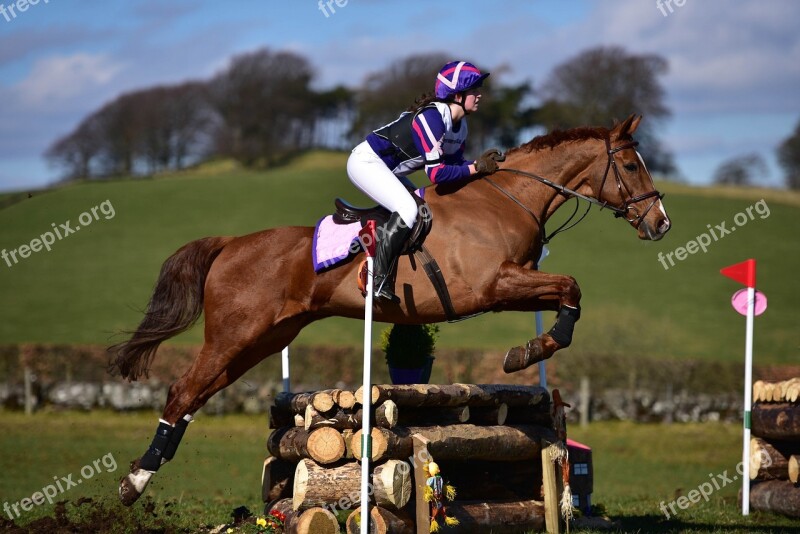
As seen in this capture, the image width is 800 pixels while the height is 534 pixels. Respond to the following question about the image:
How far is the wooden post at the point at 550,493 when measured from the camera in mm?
6488

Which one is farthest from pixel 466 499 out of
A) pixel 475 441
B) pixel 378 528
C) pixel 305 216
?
pixel 305 216

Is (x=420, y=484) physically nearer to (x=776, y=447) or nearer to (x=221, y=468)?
(x=776, y=447)

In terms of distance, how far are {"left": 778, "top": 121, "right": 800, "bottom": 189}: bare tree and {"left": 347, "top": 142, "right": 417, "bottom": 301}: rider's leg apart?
2179 inches

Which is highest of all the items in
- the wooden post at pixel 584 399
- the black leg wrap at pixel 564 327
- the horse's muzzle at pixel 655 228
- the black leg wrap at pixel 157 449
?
the horse's muzzle at pixel 655 228

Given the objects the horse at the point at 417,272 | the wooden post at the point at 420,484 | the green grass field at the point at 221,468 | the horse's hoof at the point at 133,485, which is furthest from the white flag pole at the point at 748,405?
the horse's hoof at the point at 133,485

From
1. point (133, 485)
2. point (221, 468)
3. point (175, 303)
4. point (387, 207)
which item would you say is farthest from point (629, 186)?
point (221, 468)

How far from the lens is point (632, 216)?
6.45 m

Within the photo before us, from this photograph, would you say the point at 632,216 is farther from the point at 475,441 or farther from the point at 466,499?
the point at 466,499

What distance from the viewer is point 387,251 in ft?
19.9

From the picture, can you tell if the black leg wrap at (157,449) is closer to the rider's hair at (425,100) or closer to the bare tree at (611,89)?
the rider's hair at (425,100)

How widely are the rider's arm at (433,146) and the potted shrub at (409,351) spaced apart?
1343mm

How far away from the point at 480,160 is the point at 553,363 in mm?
12007

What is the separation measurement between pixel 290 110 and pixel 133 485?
2082 inches

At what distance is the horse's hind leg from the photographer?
6395 mm
